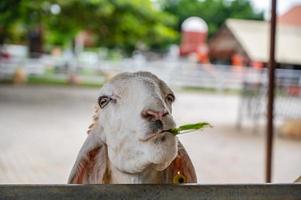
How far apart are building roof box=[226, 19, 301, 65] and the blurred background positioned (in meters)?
0.02

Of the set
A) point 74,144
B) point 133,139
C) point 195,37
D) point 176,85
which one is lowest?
point 74,144

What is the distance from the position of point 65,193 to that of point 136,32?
50.5ft

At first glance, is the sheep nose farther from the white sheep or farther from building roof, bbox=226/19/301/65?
building roof, bbox=226/19/301/65

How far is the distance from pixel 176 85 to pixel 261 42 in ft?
29.9

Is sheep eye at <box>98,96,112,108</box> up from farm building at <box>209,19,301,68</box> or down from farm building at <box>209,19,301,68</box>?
down

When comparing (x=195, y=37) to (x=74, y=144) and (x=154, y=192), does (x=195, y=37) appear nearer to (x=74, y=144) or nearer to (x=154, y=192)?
(x=74, y=144)

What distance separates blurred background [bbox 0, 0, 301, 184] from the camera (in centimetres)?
743

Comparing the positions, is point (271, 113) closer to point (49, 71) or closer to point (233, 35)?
point (233, 35)

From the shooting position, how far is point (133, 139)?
128 cm

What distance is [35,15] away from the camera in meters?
15.3

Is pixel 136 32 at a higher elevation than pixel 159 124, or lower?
higher

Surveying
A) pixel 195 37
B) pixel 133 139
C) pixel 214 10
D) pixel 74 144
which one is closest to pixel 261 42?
pixel 74 144

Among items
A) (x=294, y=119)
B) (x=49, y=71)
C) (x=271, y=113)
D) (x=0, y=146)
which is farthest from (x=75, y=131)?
(x=49, y=71)

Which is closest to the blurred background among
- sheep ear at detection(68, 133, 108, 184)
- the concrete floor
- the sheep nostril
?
the concrete floor
